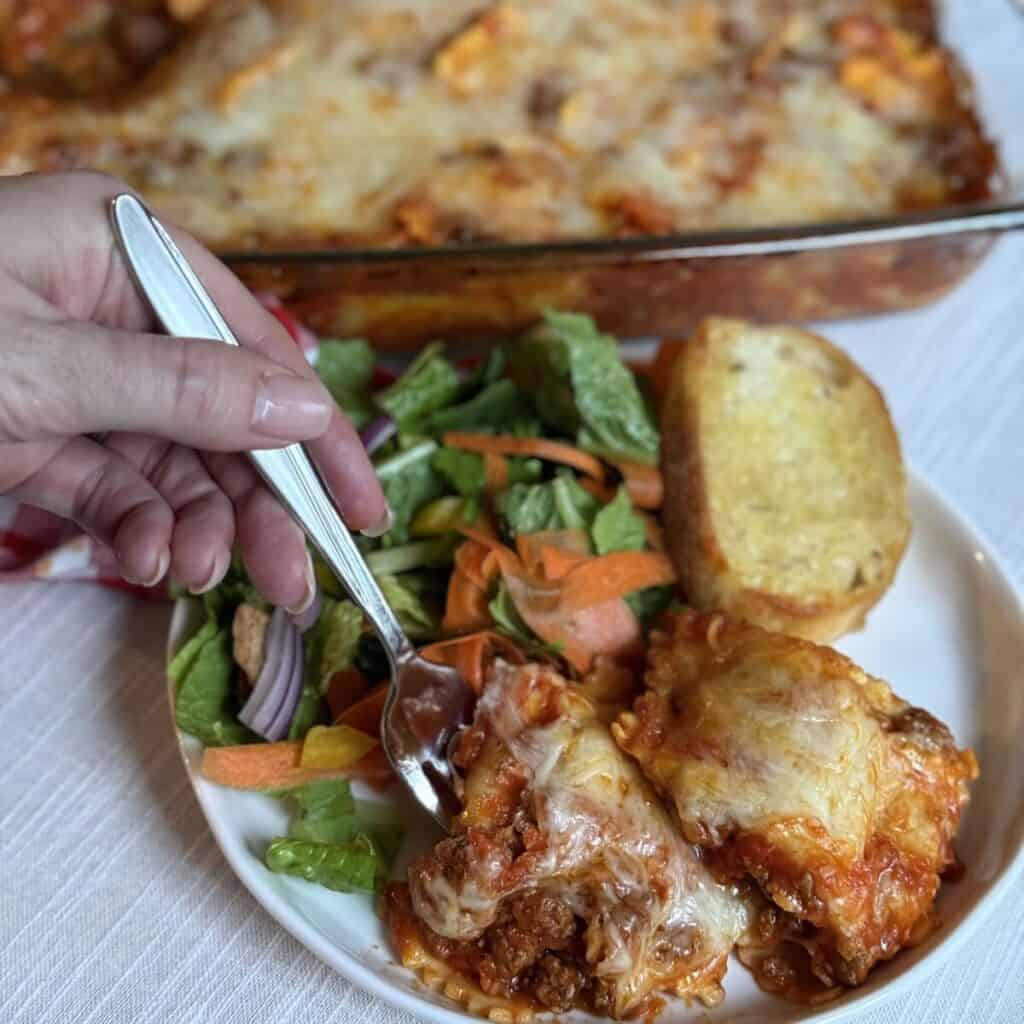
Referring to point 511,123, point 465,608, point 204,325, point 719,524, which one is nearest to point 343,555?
point 465,608

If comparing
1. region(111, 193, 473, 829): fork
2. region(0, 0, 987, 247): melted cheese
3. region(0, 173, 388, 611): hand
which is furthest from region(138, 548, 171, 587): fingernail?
region(0, 0, 987, 247): melted cheese

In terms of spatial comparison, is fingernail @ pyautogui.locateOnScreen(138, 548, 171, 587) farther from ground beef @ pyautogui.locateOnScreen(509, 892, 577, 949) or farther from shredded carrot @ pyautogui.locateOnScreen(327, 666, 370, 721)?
ground beef @ pyautogui.locateOnScreen(509, 892, 577, 949)

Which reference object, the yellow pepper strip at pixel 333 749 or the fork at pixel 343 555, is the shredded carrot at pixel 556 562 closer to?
the fork at pixel 343 555

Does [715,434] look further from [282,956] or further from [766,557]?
[282,956]

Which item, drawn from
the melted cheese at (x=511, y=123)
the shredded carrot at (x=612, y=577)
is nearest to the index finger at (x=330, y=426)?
the shredded carrot at (x=612, y=577)

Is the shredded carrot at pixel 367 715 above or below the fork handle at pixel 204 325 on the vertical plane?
below

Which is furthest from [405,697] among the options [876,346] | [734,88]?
[734,88]
